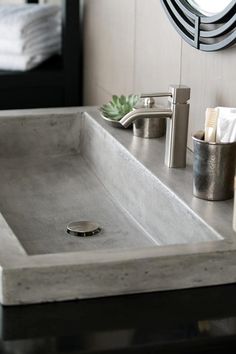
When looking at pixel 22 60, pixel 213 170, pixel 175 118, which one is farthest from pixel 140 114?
pixel 22 60

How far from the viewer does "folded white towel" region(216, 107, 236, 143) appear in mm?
1414

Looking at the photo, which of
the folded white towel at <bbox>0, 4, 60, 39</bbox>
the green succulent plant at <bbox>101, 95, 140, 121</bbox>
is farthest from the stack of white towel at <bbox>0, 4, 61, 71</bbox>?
the green succulent plant at <bbox>101, 95, 140, 121</bbox>

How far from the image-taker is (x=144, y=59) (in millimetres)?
2014

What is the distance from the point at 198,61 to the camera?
5.52 feet

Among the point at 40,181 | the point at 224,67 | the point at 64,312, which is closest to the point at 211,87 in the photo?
the point at 224,67

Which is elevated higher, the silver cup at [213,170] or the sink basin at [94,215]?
the silver cup at [213,170]

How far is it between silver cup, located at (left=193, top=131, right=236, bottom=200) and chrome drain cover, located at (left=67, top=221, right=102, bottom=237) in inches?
8.9

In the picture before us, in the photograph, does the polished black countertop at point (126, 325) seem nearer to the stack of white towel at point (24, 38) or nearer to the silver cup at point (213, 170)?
the silver cup at point (213, 170)

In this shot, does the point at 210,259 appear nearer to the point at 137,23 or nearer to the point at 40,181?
the point at 40,181

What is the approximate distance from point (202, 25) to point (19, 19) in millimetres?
951

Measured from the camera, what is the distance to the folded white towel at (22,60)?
2.46m

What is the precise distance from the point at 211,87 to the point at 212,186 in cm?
29

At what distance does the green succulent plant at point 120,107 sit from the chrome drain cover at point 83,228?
336 millimetres

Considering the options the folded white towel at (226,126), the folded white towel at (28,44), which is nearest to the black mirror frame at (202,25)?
the folded white towel at (226,126)
